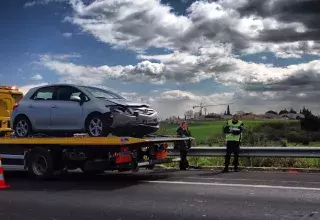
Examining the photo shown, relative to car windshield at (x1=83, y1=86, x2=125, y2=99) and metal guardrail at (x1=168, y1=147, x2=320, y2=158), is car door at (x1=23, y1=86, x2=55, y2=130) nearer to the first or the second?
car windshield at (x1=83, y1=86, x2=125, y2=99)

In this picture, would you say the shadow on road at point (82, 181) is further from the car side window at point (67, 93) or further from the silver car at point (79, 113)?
the car side window at point (67, 93)

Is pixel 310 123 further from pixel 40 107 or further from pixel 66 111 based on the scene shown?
pixel 66 111

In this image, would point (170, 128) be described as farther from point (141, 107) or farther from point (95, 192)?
point (95, 192)

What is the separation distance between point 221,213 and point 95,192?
318cm

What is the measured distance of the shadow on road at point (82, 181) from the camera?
9.92 metres

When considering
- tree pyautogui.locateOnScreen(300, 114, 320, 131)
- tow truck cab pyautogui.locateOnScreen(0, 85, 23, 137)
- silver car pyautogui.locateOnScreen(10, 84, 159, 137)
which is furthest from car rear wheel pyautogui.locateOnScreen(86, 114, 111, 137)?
tree pyautogui.locateOnScreen(300, 114, 320, 131)

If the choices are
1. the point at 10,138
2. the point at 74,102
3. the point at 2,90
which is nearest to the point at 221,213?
the point at 74,102

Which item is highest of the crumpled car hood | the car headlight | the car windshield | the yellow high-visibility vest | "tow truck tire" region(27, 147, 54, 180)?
the car windshield

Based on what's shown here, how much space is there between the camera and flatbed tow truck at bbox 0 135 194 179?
400 inches

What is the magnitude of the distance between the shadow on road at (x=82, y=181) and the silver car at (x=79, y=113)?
3.66 ft

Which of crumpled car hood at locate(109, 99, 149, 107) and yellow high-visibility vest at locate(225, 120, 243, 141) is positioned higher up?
crumpled car hood at locate(109, 99, 149, 107)

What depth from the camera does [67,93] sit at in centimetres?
1096

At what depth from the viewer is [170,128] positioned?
13648 millimetres

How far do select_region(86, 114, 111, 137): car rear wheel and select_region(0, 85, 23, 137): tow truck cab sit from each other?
396 cm
